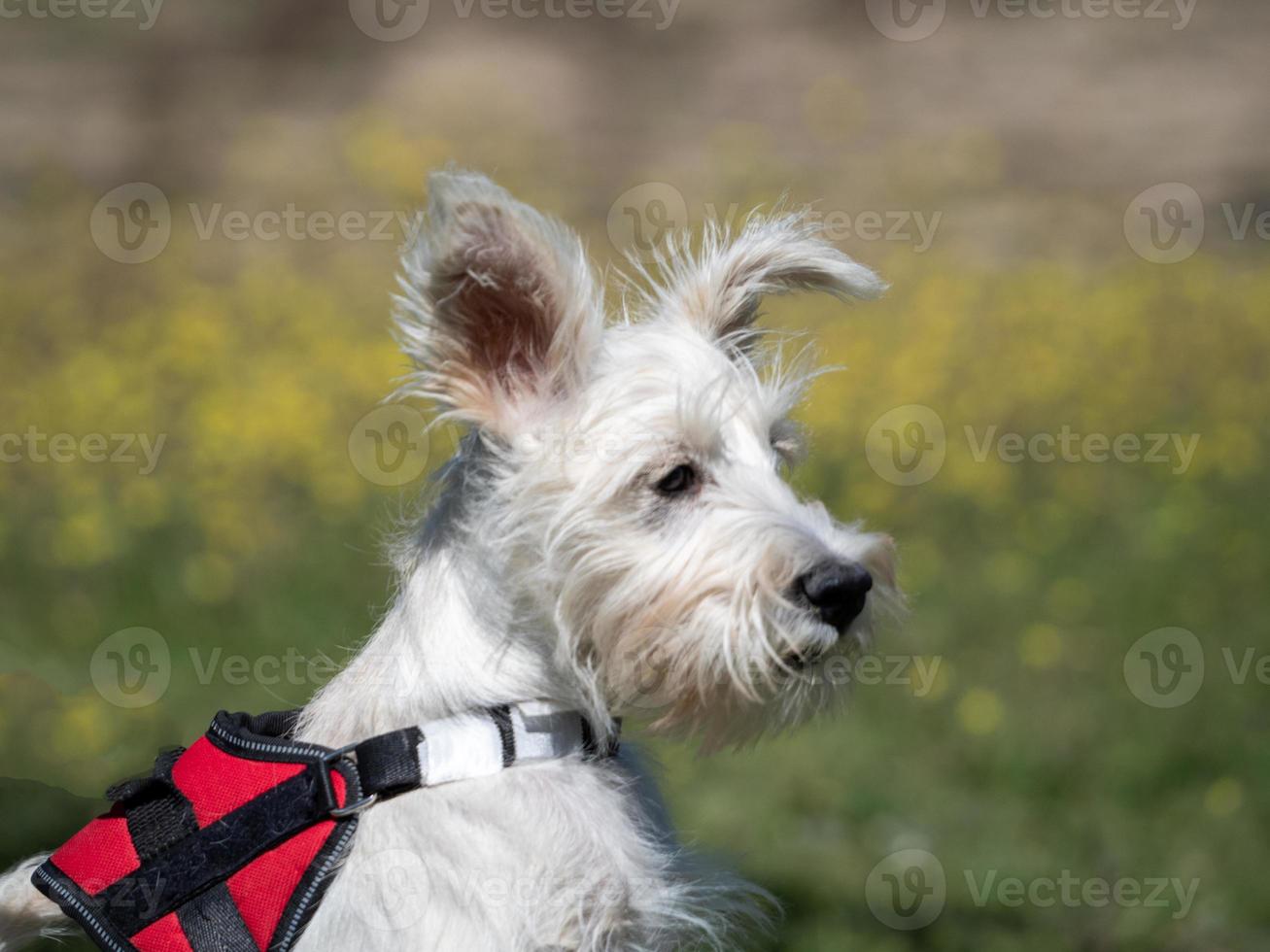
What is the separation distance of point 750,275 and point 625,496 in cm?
87

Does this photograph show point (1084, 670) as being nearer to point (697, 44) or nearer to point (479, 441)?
point (479, 441)

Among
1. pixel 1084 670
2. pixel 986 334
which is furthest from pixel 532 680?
pixel 986 334

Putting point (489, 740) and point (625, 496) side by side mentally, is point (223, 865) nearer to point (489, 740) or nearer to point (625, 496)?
point (489, 740)

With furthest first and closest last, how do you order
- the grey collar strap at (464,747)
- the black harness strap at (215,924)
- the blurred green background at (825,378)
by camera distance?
1. the blurred green background at (825,378)
2. the grey collar strap at (464,747)
3. the black harness strap at (215,924)

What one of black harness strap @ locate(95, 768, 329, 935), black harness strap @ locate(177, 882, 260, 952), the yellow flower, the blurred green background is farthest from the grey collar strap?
the yellow flower

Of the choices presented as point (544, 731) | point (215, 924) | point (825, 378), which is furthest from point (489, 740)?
point (825, 378)

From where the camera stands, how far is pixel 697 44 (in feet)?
56.1

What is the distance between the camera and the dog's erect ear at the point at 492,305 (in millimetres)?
2990

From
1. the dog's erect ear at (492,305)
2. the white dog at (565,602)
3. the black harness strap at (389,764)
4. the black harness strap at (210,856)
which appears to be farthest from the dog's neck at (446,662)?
the dog's erect ear at (492,305)

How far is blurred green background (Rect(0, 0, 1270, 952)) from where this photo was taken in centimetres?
582

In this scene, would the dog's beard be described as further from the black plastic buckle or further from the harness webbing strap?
the black plastic buckle

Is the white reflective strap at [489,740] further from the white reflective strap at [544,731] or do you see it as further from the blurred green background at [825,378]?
the blurred green background at [825,378]

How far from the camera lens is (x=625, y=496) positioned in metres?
3.24

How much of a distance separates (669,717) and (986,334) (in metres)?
8.06
